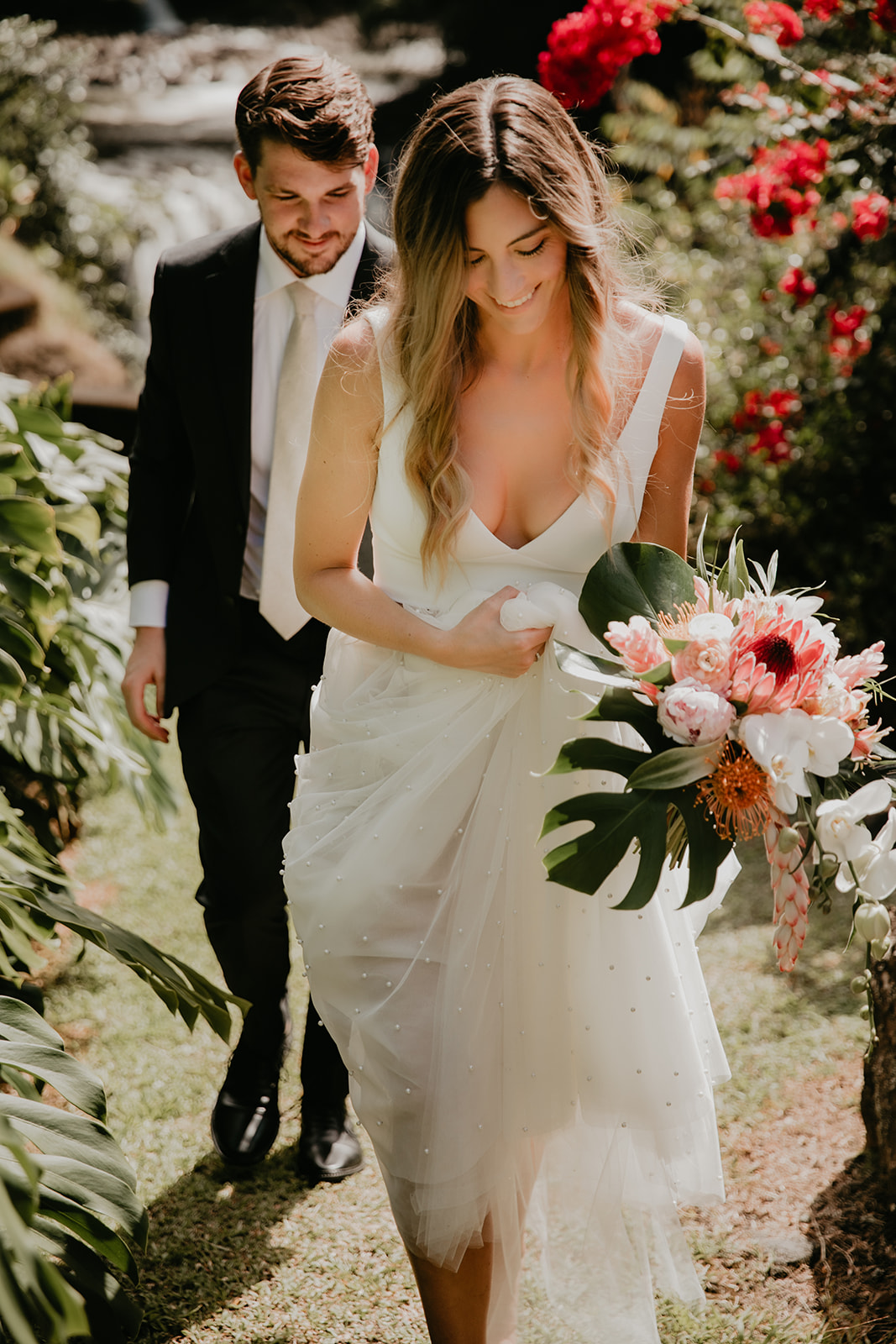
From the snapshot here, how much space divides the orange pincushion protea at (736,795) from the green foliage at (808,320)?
2.14m

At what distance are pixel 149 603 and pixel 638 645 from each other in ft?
4.79

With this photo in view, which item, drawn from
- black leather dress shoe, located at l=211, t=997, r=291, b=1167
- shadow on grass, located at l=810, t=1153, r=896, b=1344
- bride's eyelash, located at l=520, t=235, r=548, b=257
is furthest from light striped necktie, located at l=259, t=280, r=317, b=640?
shadow on grass, located at l=810, t=1153, r=896, b=1344

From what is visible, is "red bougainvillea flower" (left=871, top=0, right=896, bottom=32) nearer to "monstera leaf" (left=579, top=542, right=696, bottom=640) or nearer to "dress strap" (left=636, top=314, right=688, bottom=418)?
"dress strap" (left=636, top=314, right=688, bottom=418)

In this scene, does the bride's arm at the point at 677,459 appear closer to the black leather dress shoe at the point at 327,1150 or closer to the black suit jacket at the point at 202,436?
the black suit jacket at the point at 202,436

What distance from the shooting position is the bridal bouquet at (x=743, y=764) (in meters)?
1.44

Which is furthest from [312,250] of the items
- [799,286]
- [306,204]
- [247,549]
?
[799,286]

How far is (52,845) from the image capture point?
2.79 meters

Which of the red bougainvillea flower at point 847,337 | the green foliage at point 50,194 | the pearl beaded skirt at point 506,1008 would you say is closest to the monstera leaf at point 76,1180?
the pearl beaded skirt at point 506,1008

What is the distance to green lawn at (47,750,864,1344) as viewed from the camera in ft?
7.29

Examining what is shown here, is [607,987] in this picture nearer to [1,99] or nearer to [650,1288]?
[650,1288]

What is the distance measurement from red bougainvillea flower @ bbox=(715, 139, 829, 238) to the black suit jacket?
6.06 feet

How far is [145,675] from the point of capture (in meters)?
2.63

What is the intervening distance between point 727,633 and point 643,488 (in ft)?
1.84

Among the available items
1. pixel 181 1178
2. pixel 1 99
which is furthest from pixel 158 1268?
pixel 1 99
